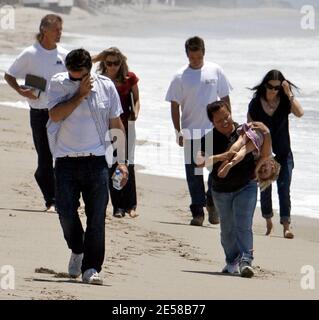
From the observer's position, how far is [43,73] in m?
11.2

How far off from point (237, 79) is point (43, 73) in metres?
20.6

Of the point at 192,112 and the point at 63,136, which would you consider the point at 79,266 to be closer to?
the point at 63,136

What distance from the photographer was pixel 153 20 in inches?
3324

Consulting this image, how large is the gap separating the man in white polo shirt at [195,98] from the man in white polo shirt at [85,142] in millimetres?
3323

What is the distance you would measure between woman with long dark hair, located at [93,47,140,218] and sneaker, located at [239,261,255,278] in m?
2.68

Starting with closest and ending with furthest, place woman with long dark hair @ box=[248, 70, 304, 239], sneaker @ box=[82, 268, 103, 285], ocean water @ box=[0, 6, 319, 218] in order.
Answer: sneaker @ box=[82, 268, 103, 285] < woman with long dark hair @ box=[248, 70, 304, 239] < ocean water @ box=[0, 6, 319, 218]

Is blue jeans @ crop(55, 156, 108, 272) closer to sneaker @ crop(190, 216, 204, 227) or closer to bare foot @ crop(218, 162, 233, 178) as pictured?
bare foot @ crop(218, 162, 233, 178)

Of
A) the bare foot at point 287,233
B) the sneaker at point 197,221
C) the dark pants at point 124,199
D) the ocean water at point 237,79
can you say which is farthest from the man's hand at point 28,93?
the ocean water at point 237,79

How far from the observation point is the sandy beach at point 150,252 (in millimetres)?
7914

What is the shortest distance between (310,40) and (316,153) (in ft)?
128

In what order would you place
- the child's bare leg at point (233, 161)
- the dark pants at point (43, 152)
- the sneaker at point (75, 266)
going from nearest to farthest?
the sneaker at point (75, 266) < the child's bare leg at point (233, 161) < the dark pants at point (43, 152)

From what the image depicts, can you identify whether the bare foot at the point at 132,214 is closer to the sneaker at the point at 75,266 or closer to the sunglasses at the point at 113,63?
the sunglasses at the point at 113,63

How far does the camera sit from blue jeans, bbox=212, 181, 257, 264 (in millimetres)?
8875

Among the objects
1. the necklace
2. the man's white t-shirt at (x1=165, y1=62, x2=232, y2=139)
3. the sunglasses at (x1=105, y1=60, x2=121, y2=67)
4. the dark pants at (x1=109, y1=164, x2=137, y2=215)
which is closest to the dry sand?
the dark pants at (x1=109, y1=164, x2=137, y2=215)
